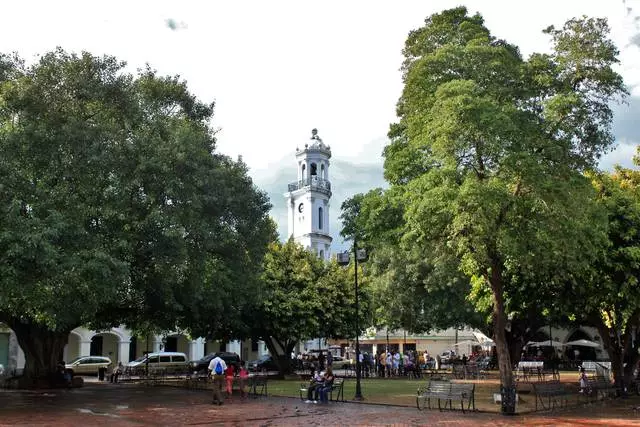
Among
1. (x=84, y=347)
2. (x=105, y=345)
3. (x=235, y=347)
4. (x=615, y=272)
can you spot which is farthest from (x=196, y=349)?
(x=615, y=272)

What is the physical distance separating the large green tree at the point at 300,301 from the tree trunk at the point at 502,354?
15.3 m

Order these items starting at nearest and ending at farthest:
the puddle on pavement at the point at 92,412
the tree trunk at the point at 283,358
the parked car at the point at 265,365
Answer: the puddle on pavement at the point at 92,412 < the tree trunk at the point at 283,358 < the parked car at the point at 265,365

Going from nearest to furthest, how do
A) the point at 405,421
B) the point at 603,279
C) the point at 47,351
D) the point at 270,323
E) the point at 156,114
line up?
1. the point at 405,421
2. the point at 603,279
3. the point at 156,114
4. the point at 47,351
5. the point at 270,323

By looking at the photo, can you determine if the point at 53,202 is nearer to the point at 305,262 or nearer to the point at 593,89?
the point at 593,89

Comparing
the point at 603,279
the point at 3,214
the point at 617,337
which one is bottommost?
the point at 617,337

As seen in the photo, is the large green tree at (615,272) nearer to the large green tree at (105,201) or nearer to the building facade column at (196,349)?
the large green tree at (105,201)

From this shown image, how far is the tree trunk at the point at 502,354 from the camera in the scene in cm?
1736

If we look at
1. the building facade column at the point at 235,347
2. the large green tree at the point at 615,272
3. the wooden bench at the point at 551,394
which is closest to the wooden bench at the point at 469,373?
the large green tree at the point at 615,272

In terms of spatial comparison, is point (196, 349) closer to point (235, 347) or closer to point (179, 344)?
point (179, 344)

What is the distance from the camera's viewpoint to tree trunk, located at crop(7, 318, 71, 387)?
2750 cm

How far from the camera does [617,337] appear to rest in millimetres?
23312

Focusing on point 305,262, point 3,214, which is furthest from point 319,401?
point 305,262

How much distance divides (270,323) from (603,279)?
17.9 m

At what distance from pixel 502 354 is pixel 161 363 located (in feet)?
96.6
